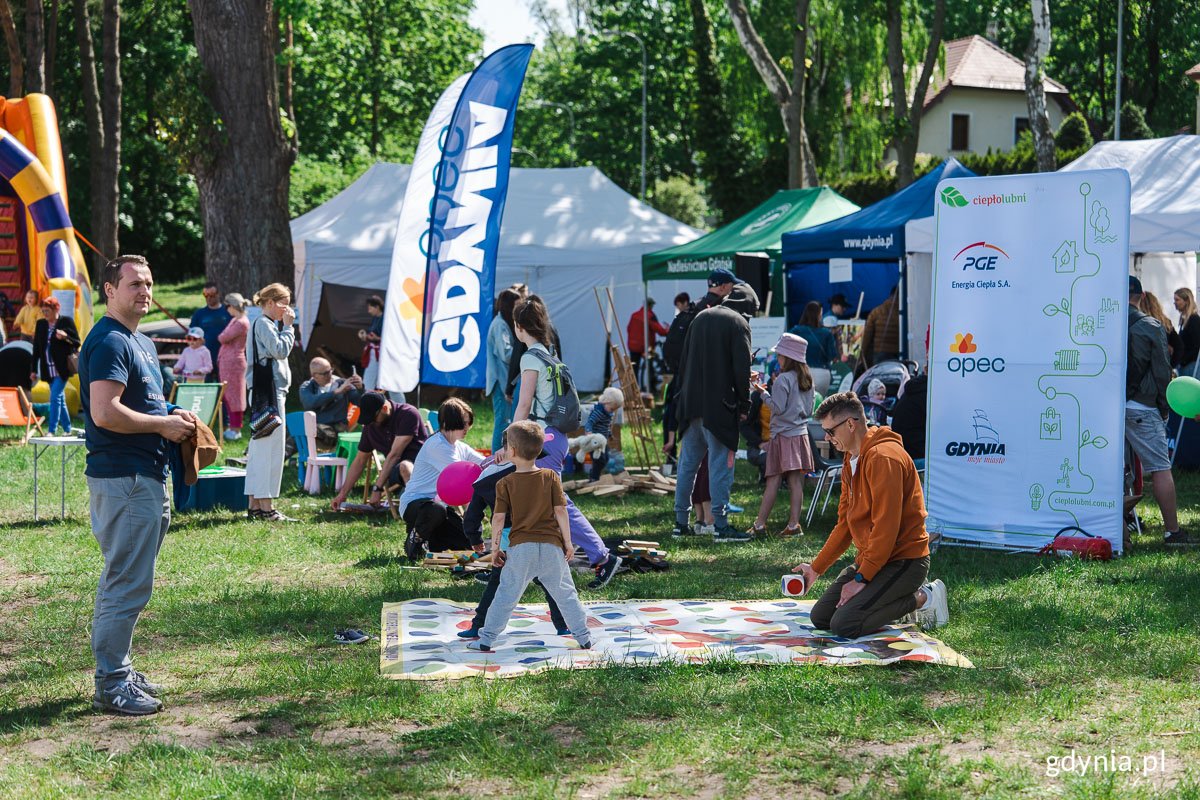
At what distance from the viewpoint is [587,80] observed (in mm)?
48719

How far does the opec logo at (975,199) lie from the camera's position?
8.46 meters

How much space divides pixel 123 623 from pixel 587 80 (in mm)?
45430

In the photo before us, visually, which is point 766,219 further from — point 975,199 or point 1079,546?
point 1079,546

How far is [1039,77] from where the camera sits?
19.1 m

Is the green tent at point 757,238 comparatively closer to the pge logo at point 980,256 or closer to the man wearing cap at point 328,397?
the man wearing cap at point 328,397

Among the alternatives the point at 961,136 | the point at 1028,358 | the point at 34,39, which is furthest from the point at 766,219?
the point at 961,136

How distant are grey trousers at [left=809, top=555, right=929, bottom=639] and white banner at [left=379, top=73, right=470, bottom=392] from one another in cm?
412

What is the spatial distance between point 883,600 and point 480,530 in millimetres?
2025

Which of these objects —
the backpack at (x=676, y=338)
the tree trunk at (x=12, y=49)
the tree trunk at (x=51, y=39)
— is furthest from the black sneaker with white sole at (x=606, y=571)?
the tree trunk at (x=51, y=39)

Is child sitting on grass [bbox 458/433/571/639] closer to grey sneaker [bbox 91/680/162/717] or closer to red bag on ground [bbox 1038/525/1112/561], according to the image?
grey sneaker [bbox 91/680/162/717]

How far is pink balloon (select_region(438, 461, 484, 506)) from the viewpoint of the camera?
764cm

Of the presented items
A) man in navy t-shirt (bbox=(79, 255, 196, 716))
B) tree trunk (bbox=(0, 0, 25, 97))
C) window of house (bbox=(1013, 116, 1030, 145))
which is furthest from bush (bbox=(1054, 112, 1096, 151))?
man in navy t-shirt (bbox=(79, 255, 196, 716))

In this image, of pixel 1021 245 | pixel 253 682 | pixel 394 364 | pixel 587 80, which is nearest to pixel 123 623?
pixel 253 682

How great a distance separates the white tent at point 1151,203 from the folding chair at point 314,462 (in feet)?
18.9
